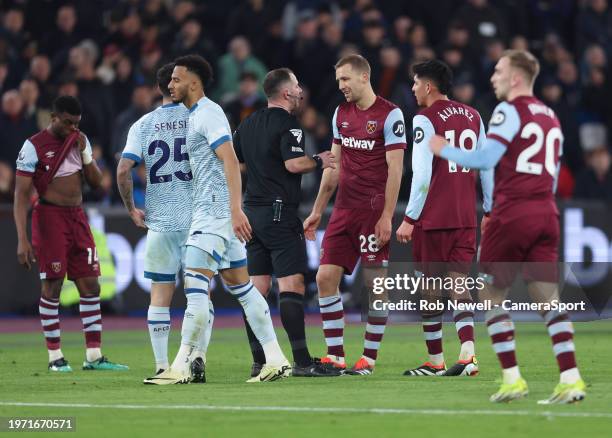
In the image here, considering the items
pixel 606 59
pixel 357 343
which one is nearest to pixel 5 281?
pixel 357 343

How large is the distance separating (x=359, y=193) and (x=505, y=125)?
3.04m

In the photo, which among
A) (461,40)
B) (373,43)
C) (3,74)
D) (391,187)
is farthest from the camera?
(461,40)

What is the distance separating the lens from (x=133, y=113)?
20.3 metres

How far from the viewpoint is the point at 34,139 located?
1317 cm

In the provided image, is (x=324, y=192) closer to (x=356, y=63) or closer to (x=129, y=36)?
(x=356, y=63)

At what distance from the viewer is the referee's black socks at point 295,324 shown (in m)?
11.7

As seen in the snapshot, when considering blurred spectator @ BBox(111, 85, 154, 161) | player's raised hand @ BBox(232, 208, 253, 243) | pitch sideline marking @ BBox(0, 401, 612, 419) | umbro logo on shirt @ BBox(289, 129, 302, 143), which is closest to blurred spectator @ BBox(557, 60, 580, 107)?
blurred spectator @ BBox(111, 85, 154, 161)

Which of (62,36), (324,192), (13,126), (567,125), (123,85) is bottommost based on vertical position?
(324,192)

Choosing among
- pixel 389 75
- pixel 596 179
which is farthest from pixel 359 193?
pixel 389 75

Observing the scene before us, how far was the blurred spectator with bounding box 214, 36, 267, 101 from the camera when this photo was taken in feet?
71.4

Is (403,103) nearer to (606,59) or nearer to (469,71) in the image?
(469,71)

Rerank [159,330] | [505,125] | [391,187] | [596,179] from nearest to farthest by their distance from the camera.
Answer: [505,125], [159,330], [391,187], [596,179]

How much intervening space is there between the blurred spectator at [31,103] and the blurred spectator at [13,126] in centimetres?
6

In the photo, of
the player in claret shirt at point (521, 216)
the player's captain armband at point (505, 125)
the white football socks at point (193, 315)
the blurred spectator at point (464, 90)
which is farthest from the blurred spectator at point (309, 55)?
the player's captain armband at point (505, 125)
